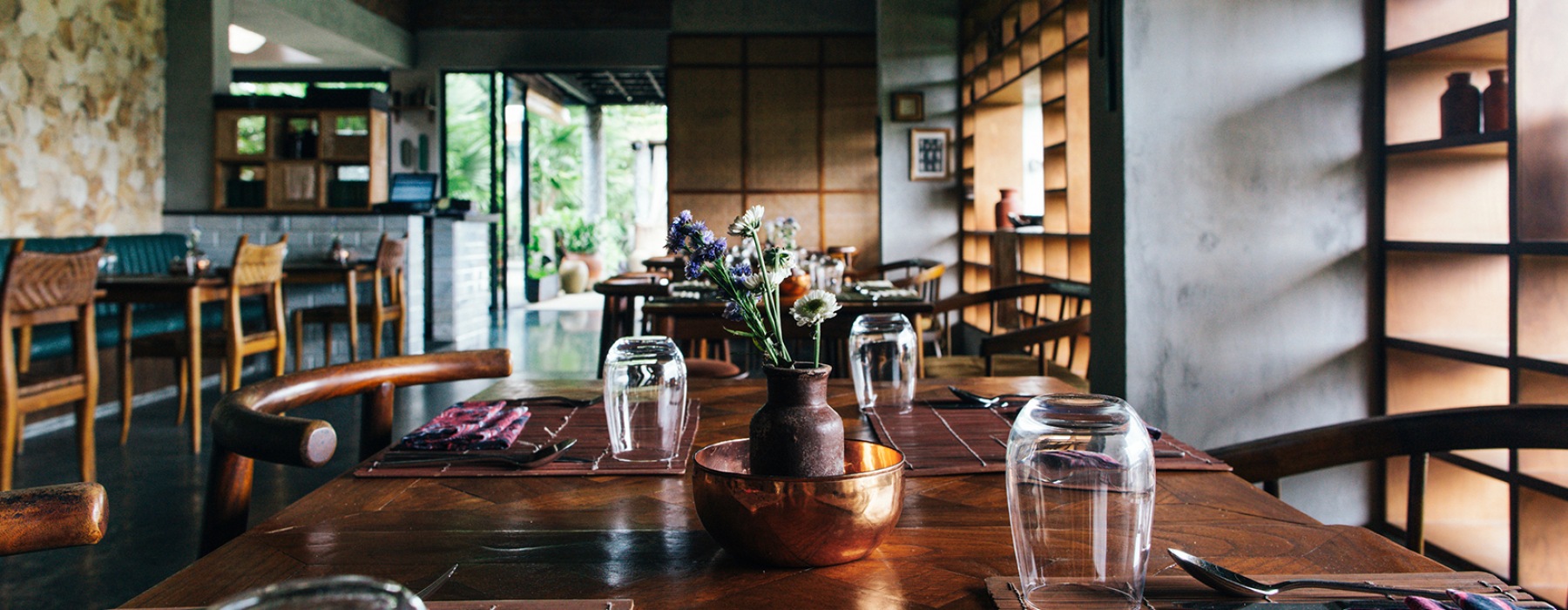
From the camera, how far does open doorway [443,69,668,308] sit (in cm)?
1220

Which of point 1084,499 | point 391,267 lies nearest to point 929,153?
point 391,267

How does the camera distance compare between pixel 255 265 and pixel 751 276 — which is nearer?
pixel 751 276

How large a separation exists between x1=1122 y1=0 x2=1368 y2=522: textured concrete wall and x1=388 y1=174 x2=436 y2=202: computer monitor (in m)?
6.94

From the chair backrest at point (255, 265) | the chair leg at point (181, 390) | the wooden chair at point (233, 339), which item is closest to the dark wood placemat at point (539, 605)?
the wooden chair at point (233, 339)

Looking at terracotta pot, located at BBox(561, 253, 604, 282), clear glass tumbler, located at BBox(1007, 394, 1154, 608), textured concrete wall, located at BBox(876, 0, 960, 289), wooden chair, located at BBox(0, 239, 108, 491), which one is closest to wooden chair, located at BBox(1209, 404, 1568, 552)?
clear glass tumbler, located at BBox(1007, 394, 1154, 608)

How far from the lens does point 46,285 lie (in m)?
3.76

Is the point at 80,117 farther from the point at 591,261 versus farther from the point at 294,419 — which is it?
the point at 591,261

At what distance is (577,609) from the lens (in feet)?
2.19

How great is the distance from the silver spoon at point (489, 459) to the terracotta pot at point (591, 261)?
14161 millimetres

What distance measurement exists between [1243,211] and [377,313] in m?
5.60

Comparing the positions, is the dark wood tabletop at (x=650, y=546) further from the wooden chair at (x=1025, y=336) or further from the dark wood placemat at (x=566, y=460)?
the wooden chair at (x=1025, y=336)

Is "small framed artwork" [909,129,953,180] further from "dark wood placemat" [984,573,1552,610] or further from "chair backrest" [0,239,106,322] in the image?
"dark wood placemat" [984,573,1552,610]

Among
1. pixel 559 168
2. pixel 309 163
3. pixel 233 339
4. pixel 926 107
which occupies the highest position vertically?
pixel 559 168

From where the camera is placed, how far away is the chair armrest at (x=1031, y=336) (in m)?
2.76
